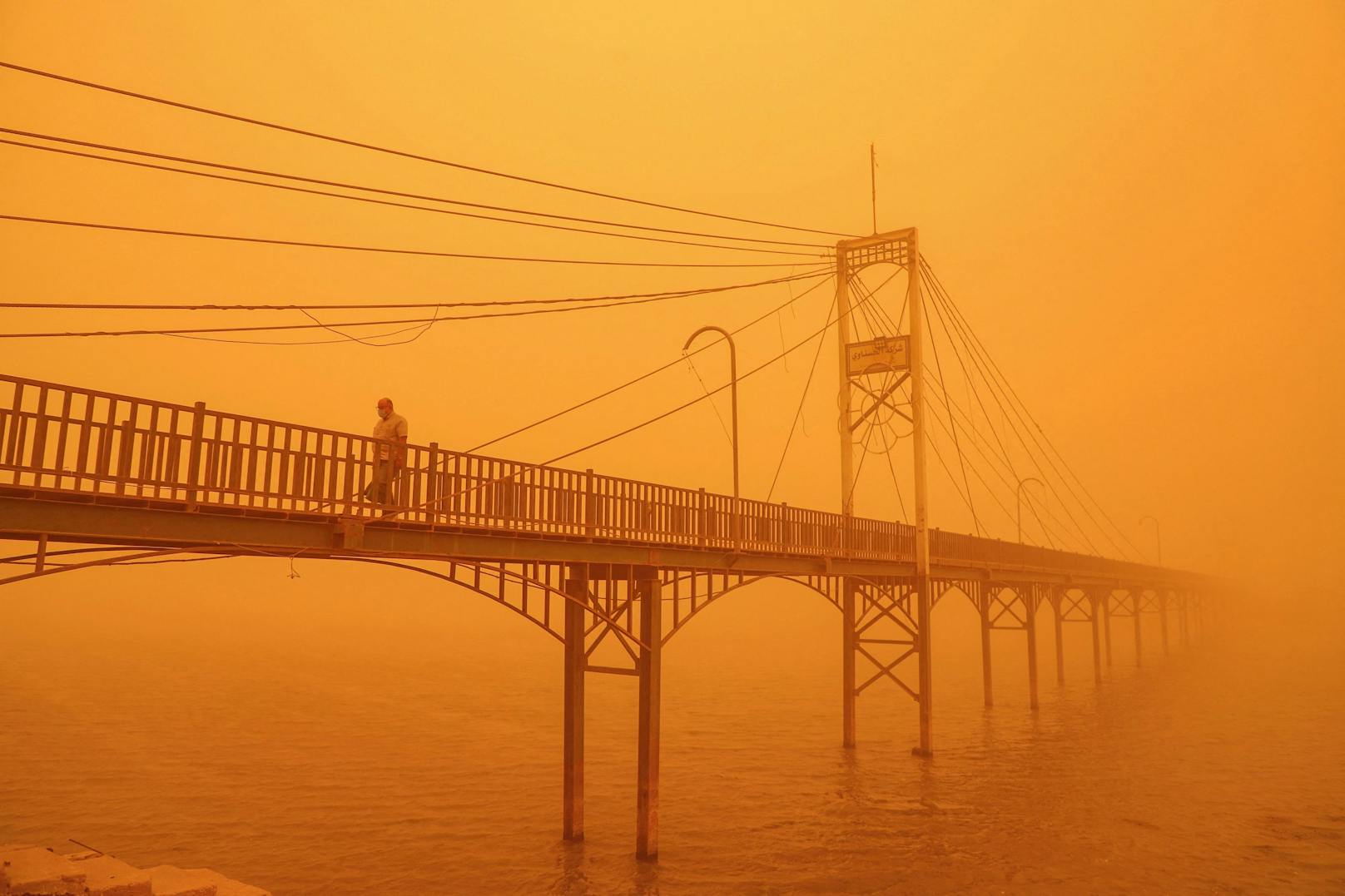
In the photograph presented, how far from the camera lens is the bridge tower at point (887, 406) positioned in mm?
28078

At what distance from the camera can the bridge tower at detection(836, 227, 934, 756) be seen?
28078 mm

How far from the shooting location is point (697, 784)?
24.4 metres

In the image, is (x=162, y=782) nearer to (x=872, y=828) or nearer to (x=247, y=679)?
(x=872, y=828)

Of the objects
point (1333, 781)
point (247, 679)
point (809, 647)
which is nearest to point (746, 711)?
point (1333, 781)

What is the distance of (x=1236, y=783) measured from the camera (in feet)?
84.3

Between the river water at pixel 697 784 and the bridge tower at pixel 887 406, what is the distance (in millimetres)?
2755

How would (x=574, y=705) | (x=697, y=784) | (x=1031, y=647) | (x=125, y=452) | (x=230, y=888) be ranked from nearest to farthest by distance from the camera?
Result: (x=125, y=452), (x=230, y=888), (x=574, y=705), (x=697, y=784), (x=1031, y=647)

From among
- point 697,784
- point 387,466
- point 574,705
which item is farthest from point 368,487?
point 697,784

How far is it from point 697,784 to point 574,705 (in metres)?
8.40

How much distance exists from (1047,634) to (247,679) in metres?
119

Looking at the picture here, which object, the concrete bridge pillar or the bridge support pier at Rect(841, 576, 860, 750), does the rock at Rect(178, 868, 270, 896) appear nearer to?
the bridge support pier at Rect(841, 576, 860, 750)

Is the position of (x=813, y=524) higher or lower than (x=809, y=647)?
higher

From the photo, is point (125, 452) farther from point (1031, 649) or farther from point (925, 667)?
point (1031, 649)

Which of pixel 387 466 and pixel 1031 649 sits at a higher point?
pixel 387 466
